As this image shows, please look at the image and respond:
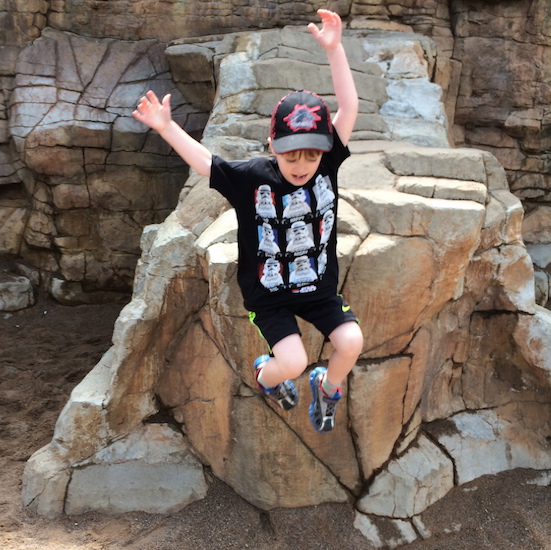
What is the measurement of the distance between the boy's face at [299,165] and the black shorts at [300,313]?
1.66 ft

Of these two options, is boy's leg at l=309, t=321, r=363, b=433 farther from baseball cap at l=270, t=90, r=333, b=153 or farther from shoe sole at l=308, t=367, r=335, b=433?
baseball cap at l=270, t=90, r=333, b=153

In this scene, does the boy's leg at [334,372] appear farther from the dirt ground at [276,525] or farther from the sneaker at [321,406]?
the dirt ground at [276,525]

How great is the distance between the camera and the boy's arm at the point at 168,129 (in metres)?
2.53

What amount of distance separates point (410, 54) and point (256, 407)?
3473mm

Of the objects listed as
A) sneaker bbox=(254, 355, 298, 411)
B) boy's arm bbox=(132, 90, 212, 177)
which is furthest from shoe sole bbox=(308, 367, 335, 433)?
boy's arm bbox=(132, 90, 212, 177)

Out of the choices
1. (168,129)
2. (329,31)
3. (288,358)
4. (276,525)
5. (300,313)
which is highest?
(329,31)

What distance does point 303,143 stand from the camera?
98.1 inches

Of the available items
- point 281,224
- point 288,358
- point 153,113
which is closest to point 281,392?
point 288,358

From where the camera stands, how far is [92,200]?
6.69 m

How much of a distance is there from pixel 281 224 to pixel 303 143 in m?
0.35

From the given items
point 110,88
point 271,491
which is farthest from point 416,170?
point 110,88

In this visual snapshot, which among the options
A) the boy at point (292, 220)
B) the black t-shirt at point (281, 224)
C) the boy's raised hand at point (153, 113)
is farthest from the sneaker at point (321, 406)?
the boy's raised hand at point (153, 113)

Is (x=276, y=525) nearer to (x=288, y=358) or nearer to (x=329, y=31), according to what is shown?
(x=288, y=358)

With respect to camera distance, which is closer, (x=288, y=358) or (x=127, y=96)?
(x=288, y=358)
